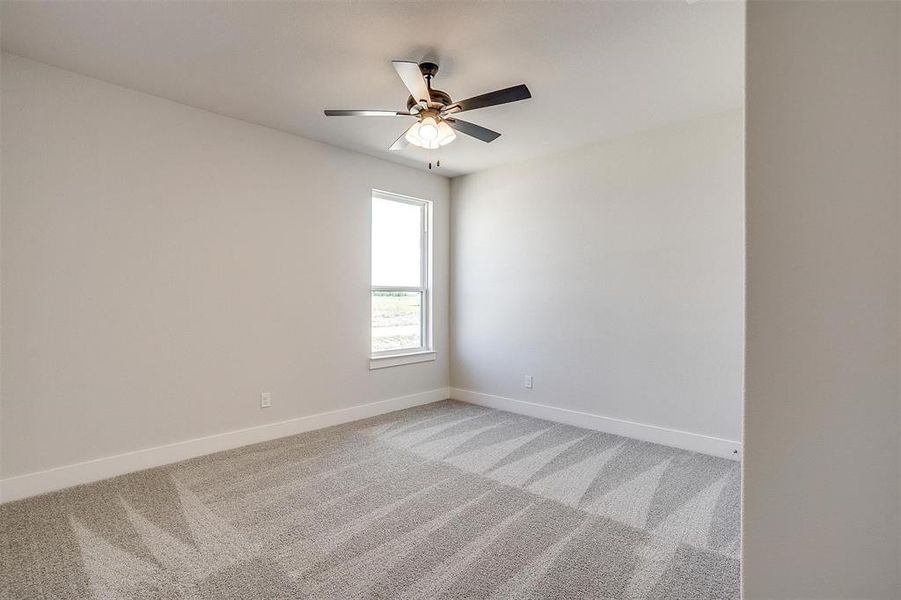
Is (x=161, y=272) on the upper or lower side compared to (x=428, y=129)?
lower

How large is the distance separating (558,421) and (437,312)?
1786mm

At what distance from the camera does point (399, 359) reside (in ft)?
14.8

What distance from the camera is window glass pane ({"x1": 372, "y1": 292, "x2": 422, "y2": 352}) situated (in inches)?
175

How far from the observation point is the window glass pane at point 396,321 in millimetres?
4438

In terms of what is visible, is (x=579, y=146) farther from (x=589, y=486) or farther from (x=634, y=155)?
(x=589, y=486)

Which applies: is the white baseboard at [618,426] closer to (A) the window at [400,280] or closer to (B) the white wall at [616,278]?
(B) the white wall at [616,278]

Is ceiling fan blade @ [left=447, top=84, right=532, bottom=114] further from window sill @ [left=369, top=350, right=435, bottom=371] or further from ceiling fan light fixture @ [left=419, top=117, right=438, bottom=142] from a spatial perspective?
window sill @ [left=369, top=350, right=435, bottom=371]

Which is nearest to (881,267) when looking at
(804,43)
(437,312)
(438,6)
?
(804,43)

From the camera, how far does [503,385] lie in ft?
15.0

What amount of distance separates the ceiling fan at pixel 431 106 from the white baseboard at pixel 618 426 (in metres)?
2.62

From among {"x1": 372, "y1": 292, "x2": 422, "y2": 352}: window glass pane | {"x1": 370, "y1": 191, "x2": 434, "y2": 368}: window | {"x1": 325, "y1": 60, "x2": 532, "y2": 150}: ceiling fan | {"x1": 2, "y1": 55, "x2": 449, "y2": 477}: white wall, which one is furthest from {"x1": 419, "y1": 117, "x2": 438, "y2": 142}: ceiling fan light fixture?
{"x1": 372, "y1": 292, "x2": 422, "y2": 352}: window glass pane

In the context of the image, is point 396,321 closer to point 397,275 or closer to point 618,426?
point 397,275

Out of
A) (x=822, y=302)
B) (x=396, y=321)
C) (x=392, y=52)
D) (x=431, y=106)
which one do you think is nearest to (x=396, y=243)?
(x=396, y=321)

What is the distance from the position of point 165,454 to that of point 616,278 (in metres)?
3.76
